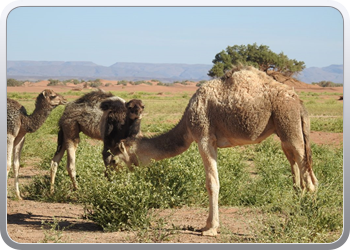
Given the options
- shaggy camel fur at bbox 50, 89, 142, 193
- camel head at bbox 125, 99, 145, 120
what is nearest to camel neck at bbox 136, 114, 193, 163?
camel head at bbox 125, 99, 145, 120

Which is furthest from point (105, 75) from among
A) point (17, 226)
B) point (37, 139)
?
point (17, 226)

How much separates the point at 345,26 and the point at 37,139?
12602 millimetres

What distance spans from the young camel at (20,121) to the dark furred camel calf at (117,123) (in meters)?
1.39

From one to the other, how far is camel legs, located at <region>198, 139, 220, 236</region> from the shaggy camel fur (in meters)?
3.61

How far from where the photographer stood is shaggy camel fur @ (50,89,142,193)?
34.2 ft

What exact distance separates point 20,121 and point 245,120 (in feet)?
16.6

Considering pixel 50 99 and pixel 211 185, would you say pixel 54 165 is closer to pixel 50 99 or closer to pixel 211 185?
pixel 50 99

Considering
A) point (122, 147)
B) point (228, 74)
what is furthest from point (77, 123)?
point (228, 74)

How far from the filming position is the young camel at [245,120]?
7012 mm

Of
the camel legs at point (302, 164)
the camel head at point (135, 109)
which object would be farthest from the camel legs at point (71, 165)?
the camel legs at point (302, 164)

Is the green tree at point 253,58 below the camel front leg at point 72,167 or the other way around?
the other way around

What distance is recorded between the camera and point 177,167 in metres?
8.95

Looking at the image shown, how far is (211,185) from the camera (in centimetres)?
719

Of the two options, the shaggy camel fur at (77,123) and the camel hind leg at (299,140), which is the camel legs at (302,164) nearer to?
the camel hind leg at (299,140)
